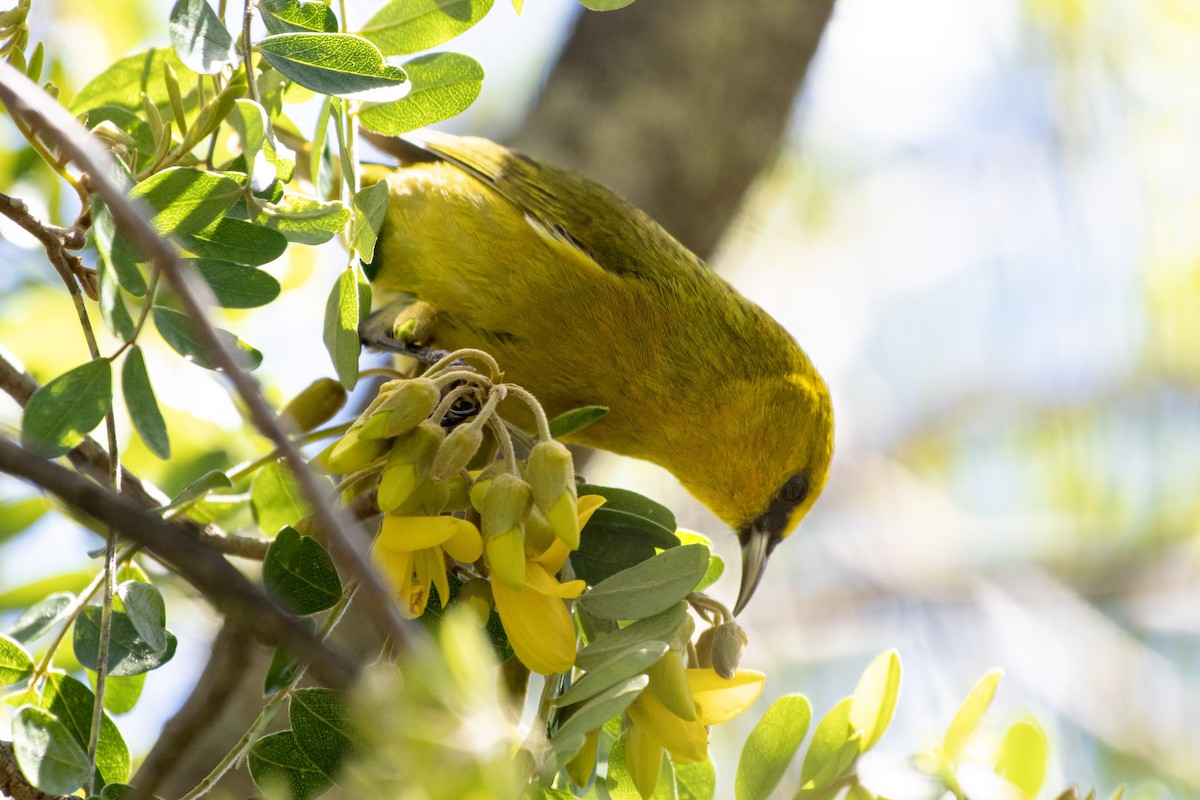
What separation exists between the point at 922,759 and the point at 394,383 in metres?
0.94

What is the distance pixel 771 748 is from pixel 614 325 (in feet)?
5.12

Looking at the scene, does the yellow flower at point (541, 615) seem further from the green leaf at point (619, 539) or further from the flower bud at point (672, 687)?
the green leaf at point (619, 539)

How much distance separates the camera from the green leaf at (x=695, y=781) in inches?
69.8

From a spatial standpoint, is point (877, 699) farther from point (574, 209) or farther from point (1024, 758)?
point (574, 209)

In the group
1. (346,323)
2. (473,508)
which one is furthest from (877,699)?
(346,323)

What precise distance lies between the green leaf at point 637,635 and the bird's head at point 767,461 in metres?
1.60

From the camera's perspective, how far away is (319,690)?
4.75 feet

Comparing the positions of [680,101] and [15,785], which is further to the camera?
[680,101]

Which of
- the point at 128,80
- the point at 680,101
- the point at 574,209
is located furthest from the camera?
the point at 680,101

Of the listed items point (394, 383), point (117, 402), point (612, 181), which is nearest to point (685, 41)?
point (612, 181)

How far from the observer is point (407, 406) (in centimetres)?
151

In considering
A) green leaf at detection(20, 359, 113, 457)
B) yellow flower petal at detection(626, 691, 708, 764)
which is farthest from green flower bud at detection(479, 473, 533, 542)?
green leaf at detection(20, 359, 113, 457)

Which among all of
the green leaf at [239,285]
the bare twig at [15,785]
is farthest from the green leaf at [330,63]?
the bare twig at [15,785]

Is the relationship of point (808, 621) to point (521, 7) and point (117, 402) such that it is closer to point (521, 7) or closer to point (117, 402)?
point (117, 402)
